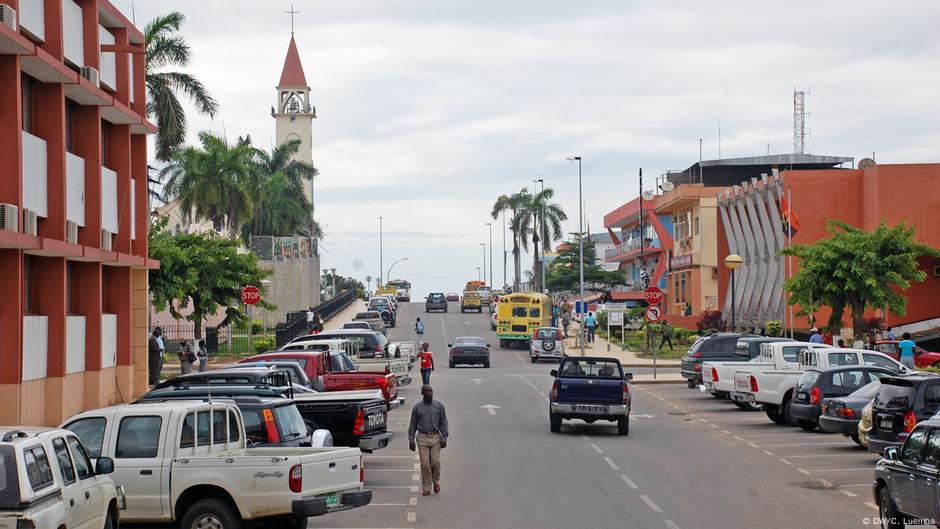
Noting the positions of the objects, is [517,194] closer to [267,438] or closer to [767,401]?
[767,401]

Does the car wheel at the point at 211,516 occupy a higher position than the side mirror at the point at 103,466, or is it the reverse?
the side mirror at the point at 103,466

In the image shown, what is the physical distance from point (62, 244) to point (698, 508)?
14487 millimetres

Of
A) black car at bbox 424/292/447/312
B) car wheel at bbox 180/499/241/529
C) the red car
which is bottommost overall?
car wheel at bbox 180/499/241/529

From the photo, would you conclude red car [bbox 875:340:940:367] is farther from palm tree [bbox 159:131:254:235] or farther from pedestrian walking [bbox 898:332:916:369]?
palm tree [bbox 159:131:254:235]

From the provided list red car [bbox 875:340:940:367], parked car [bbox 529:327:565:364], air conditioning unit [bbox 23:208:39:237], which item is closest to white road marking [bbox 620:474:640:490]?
air conditioning unit [bbox 23:208:39:237]

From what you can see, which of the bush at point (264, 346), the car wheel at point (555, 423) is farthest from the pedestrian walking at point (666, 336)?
the car wheel at point (555, 423)

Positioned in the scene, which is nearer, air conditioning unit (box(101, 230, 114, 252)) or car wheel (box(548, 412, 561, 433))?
car wheel (box(548, 412, 561, 433))

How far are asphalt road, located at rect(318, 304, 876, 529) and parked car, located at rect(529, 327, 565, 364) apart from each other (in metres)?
21.7

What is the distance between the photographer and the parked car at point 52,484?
10242 mm

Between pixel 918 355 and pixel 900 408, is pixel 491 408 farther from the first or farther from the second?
pixel 918 355

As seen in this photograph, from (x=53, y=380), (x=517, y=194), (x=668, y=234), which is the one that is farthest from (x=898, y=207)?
(x=517, y=194)

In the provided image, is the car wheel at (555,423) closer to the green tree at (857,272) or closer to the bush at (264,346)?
the green tree at (857,272)

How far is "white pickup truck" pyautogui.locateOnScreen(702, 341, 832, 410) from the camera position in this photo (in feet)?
99.5

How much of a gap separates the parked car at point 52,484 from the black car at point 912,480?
8544 mm
